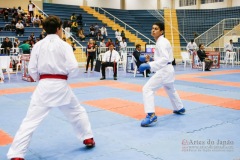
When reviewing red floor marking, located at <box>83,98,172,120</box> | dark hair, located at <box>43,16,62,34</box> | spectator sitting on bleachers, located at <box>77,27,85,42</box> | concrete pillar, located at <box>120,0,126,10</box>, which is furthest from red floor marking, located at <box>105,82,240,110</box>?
concrete pillar, located at <box>120,0,126,10</box>

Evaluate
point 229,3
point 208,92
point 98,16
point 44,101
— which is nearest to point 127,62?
point 208,92

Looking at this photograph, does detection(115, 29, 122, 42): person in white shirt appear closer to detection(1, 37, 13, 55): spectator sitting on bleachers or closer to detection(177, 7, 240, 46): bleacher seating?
detection(177, 7, 240, 46): bleacher seating

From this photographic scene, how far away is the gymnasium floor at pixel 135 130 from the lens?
11.7 feet

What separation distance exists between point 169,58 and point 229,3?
25964mm

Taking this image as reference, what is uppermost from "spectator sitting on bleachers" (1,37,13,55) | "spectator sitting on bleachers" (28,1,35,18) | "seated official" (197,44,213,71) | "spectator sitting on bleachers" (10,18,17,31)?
"spectator sitting on bleachers" (28,1,35,18)

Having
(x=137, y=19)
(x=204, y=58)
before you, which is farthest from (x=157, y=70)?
(x=137, y=19)

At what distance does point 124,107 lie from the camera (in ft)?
20.5

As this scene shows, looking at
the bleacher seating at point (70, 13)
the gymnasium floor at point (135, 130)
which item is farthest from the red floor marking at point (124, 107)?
the bleacher seating at point (70, 13)

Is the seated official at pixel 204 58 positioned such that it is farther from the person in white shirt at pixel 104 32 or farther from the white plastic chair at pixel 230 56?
the person in white shirt at pixel 104 32

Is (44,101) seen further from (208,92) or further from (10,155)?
(208,92)

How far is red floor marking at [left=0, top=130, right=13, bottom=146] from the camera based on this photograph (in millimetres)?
3998

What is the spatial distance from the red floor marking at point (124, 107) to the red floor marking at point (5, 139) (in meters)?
2.24

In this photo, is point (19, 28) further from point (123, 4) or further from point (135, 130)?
point (123, 4)

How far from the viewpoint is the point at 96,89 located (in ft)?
28.8
